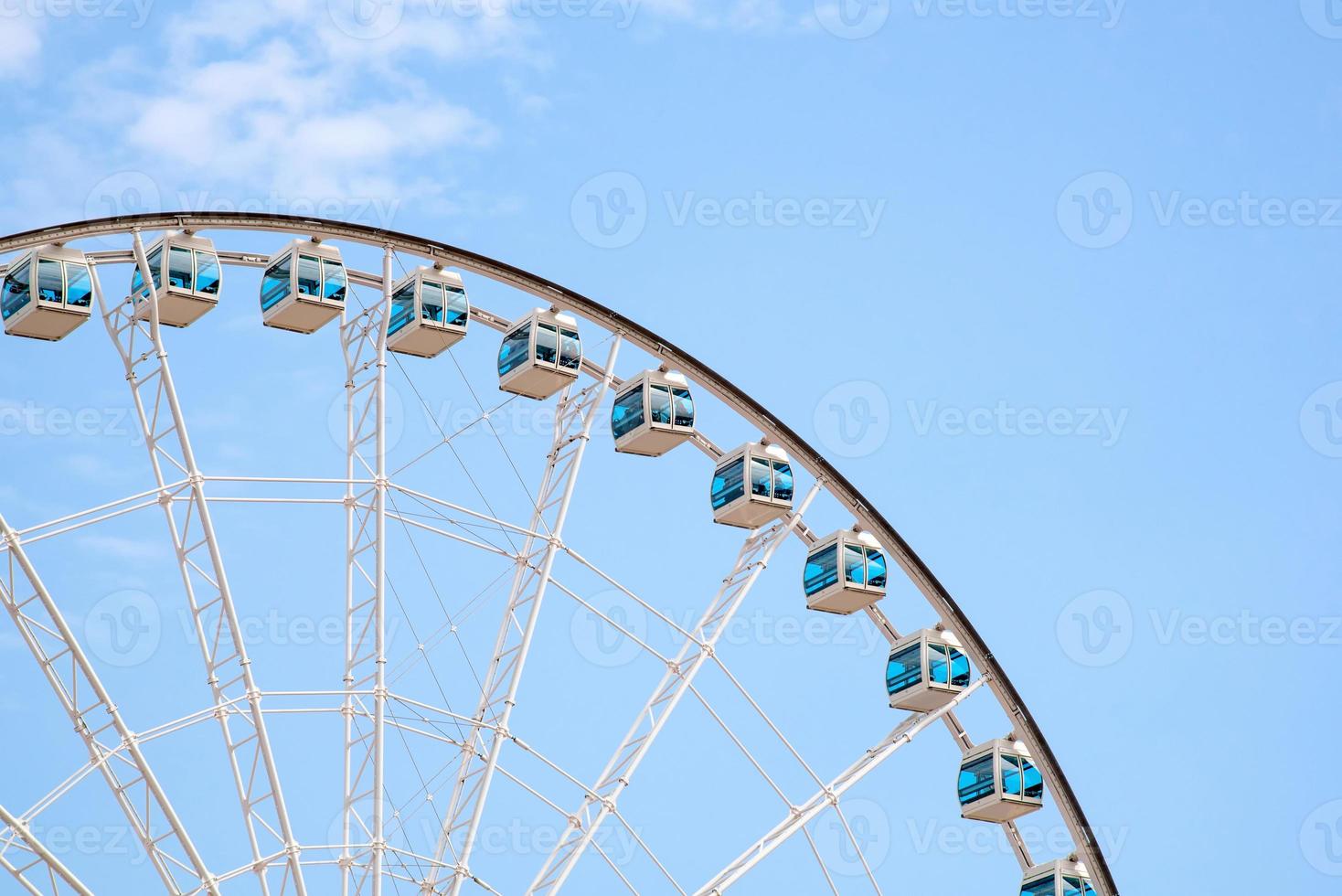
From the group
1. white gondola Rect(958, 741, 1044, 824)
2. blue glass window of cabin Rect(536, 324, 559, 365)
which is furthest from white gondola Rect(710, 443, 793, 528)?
white gondola Rect(958, 741, 1044, 824)

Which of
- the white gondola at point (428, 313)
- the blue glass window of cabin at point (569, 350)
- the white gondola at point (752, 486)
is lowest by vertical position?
the white gondola at point (752, 486)

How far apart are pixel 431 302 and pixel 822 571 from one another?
9.50 meters

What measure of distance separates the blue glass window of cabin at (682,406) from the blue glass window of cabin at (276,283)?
7644 mm

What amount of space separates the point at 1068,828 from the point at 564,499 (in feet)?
39.5

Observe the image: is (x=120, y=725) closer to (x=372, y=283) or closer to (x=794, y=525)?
(x=372, y=283)

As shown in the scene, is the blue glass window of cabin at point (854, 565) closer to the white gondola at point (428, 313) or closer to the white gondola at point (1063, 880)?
the white gondola at point (1063, 880)

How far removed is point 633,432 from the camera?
3800 centimetres

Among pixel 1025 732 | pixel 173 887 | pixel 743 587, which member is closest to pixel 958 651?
pixel 1025 732

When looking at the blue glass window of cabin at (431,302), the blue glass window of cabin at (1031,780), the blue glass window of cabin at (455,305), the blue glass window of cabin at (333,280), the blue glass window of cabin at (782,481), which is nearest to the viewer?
the blue glass window of cabin at (333,280)

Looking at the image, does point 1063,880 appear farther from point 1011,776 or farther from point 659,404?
point 659,404

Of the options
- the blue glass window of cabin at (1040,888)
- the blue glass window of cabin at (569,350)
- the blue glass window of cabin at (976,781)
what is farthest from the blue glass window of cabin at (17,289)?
Result: the blue glass window of cabin at (1040,888)

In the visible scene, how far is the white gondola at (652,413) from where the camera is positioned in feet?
124

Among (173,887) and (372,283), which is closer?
(173,887)

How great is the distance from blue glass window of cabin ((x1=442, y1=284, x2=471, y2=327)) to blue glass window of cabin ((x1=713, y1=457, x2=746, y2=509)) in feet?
20.3
